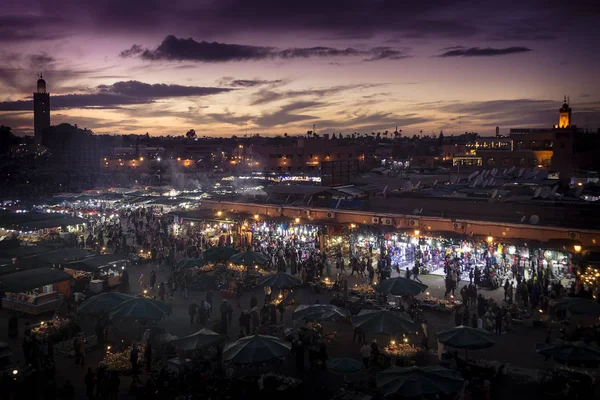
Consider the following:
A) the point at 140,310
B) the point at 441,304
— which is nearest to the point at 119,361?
the point at 140,310

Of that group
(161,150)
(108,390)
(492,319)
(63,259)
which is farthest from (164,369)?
(161,150)

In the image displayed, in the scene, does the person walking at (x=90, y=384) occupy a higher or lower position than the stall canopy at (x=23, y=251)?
lower

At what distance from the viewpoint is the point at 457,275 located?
66.4 feet

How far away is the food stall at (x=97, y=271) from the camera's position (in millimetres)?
19391

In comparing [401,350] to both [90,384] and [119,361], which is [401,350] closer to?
[119,361]

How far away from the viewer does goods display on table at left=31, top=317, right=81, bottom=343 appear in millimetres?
14328

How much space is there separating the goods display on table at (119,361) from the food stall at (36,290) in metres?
5.68

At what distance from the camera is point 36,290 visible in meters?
17.8

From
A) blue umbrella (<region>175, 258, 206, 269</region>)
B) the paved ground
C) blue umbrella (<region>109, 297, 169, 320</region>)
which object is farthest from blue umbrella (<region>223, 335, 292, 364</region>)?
blue umbrella (<region>175, 258, 206, 269</region>)

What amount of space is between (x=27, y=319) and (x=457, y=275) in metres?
16.2

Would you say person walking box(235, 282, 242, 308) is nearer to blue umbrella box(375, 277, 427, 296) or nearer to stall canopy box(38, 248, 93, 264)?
blue umbrella box(375, 277, 427, 296)

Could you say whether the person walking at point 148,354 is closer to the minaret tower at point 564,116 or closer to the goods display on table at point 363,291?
the goods display on table at point 363,291

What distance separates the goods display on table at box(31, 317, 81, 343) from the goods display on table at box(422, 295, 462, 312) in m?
11.4

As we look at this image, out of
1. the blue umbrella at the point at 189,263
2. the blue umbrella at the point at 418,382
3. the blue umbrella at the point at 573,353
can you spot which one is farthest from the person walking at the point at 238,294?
the blue umbrella at the point at 573,353
